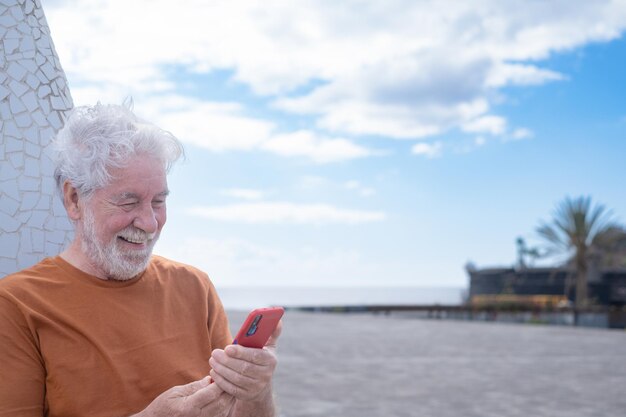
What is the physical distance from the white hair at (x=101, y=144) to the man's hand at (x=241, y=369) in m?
0.59

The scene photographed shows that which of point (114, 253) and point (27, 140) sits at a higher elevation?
point (27, 140)

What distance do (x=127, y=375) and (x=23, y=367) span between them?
279 mm

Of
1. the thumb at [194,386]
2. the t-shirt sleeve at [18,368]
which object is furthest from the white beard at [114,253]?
the thumb at [194,386]

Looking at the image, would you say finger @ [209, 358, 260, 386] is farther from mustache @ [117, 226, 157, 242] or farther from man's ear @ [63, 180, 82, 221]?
man's ear @ [63, 180, 82, 221]

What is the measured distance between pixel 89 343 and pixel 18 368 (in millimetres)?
196

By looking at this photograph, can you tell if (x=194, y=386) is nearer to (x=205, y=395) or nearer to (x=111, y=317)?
(x=205, y=395)

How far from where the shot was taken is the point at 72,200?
2.10 meters

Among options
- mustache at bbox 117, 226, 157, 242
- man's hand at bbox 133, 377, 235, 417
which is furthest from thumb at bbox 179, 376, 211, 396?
mustache at bbox 117, 226, 157, 242

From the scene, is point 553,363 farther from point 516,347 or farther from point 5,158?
point 5,158

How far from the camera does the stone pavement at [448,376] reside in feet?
24.3

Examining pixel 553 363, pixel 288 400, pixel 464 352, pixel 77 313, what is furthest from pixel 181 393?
pixel 464 352

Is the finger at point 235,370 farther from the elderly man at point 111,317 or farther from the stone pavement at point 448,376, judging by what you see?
the stone pavement at point 448,376

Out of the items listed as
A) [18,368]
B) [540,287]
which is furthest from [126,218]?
[540,287]

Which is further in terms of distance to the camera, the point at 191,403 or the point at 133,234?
the point at 133,234
